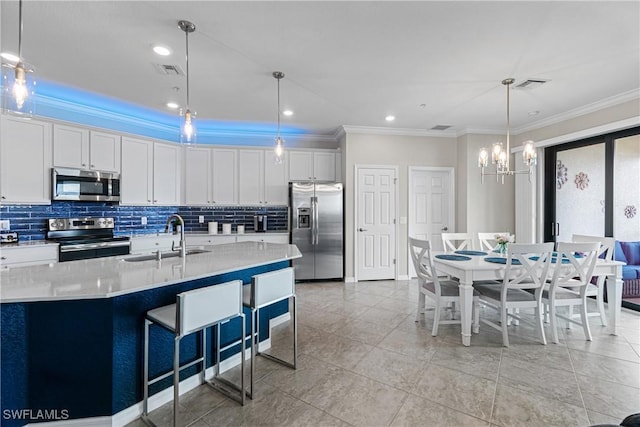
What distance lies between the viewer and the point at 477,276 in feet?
9.59

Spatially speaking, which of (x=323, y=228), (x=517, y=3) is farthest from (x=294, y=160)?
(x=517, y=3)

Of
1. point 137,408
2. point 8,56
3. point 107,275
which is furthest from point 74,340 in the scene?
point 8,56

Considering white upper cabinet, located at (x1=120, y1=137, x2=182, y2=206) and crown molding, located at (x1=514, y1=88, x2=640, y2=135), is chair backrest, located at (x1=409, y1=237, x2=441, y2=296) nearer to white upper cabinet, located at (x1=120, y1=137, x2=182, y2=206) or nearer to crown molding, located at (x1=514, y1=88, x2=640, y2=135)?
crown molding, located at (x1=514, y1=88, x2=640, y2=135)

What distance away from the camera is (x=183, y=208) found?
18.0 ft

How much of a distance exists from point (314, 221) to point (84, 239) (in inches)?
127

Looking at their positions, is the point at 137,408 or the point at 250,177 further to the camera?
the point at 250,177

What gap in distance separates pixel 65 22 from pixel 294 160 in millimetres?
3605

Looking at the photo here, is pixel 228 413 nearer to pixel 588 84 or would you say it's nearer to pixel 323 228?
pixel 323 228

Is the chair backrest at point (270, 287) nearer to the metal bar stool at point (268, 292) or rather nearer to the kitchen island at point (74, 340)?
the metal bar stool at point (268, 292)

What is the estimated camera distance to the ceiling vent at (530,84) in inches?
134

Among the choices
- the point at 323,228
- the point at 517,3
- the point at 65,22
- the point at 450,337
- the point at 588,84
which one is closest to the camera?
the point at 517,3

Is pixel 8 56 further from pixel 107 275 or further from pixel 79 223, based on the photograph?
pixel 107 275

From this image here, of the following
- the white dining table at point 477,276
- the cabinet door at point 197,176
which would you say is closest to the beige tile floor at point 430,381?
the white dining table at point 477,276

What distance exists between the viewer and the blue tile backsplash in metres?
3.79
